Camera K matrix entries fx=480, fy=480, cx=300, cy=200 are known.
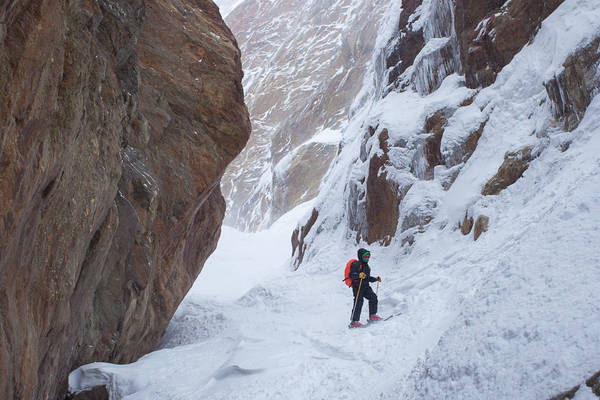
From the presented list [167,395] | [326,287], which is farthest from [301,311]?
[167,395]

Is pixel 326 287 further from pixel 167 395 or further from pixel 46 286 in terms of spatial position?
pixel 46 286

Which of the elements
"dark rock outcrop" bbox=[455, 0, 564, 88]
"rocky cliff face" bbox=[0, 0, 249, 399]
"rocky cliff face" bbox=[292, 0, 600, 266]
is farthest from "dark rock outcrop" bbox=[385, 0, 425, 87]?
"rocky cliff face" bbox=[0, 0, 249, 399]

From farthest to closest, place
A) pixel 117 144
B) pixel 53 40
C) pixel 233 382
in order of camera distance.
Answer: pixel 117 144, pixel 233 382, pixel 53 40

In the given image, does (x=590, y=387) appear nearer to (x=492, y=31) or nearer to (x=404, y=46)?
(x=492, y=31)

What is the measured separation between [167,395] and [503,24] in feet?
39.1

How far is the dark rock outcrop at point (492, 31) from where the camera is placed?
1212 cm

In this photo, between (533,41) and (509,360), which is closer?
(509,360)

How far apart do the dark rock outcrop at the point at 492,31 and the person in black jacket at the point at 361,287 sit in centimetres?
694

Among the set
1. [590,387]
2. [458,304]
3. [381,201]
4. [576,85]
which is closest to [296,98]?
[381,201]

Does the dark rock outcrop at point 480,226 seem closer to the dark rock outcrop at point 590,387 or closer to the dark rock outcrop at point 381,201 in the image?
the dark rock outcrop at point 381,201

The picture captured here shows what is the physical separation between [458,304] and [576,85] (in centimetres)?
572

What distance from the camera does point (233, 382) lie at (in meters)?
6.56

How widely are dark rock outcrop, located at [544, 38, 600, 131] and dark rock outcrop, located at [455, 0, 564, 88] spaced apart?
242cm

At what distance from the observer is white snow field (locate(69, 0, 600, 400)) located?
13.9 feet
